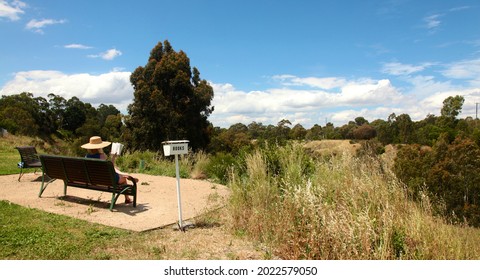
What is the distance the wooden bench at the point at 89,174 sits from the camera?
5.89 meters

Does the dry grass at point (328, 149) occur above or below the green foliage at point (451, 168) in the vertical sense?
above

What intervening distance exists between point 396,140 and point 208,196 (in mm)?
65368

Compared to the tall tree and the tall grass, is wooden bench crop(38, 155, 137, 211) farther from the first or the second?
the tall tree

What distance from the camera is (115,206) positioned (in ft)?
20.8

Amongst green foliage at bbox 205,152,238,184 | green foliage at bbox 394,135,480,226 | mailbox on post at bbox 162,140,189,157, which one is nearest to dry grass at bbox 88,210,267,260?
mailbox on post at bbox 162,140,189,157

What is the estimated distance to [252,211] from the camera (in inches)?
201

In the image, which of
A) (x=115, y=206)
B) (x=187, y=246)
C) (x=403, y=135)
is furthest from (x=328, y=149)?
(x=403, y=135)

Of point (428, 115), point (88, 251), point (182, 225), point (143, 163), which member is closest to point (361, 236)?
point (182, 225)

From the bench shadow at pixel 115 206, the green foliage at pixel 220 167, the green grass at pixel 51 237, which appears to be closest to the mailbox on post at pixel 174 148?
the green grass at pixel 51 237

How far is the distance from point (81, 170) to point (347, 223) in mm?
4402

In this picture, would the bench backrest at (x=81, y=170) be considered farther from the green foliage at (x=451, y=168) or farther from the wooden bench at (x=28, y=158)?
the green foliage at (x=451, y=168)

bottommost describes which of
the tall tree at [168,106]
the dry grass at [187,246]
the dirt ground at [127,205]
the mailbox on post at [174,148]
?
the dry grass at [187,246]

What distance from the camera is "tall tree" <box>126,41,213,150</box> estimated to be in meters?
27.3

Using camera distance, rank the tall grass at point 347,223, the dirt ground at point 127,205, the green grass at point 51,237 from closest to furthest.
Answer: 1. the tall grass at point 347,223
2. the green grass at point 51,237
3. the dirt ground at point 127,205
